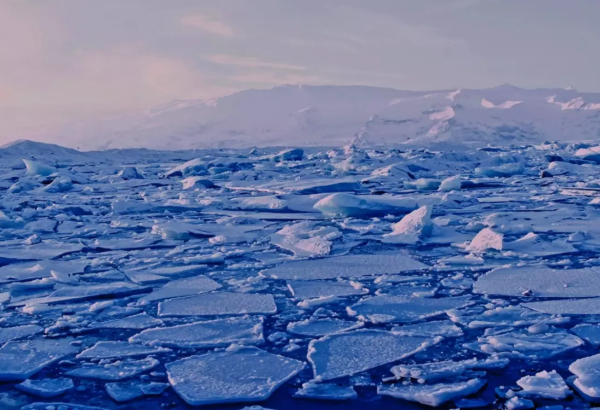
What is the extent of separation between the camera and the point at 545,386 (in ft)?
6.73

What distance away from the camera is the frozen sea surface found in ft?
6.91

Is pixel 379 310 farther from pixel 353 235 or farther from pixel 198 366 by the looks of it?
pixel 353 235

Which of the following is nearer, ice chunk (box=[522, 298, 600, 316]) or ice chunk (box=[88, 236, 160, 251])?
ice chunk (box=[522, 298, 600, 316])

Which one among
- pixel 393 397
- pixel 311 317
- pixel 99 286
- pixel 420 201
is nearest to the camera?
pixel 393 397

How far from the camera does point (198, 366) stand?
233cm

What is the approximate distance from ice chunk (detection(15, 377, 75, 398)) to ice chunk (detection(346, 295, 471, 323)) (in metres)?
1.31

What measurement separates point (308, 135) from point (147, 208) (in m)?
68.1

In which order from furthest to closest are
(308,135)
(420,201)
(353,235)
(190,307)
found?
(308,135) < (420,201) < (353,235) < (190,307)

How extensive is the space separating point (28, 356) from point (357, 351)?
1.27 metres

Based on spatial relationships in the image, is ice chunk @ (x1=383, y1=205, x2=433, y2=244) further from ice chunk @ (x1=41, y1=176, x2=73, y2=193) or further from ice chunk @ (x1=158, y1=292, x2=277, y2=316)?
ice chunk @ (x1=41, y1=176, x2=73, y2=193)

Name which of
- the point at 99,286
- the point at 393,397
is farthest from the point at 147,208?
the point at 393,397

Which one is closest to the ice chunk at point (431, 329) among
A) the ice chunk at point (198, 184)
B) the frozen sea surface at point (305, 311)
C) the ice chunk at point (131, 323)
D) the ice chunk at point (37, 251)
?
the frozen sea surface at point (305, 311)

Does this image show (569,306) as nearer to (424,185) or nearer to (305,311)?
(305,311)

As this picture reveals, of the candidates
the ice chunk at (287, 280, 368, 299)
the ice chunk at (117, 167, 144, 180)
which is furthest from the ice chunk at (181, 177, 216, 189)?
the ice chunk at (287, 280, 368, 299)
